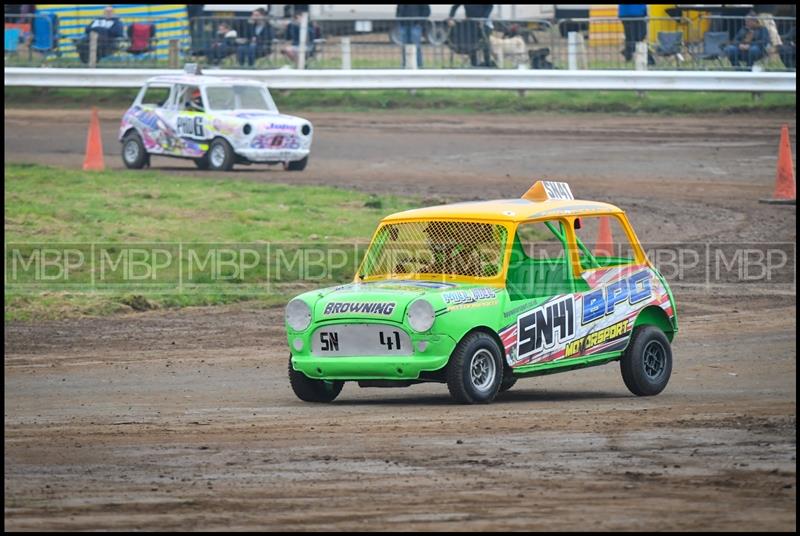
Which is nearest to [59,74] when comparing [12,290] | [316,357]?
[12,290]

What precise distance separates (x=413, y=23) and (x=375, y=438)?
23.6 meters

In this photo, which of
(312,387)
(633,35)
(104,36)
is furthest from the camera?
(104,36)

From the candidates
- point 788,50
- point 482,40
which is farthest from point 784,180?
point 482,40

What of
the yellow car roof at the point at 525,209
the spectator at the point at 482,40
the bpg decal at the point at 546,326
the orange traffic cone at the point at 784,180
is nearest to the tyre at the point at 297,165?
the spectator at the point at 482,40

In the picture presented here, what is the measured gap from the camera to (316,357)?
1047 centimetres

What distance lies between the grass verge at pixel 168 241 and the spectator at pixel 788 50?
35.5 ft

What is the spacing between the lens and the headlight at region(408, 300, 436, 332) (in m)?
10.0

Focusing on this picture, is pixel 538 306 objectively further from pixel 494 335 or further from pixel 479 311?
pixel 479 311

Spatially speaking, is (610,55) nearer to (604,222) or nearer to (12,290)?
(604,222)

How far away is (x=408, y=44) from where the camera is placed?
31.4m

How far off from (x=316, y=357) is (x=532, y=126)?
1893 centimetres

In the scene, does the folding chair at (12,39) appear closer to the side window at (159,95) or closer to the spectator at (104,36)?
the spectator at (104,36)

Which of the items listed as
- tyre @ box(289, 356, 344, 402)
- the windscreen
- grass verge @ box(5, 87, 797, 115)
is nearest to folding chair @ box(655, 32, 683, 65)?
grass verge @ box(5, 87, 797, 115)

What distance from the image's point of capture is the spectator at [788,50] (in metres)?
28.2
